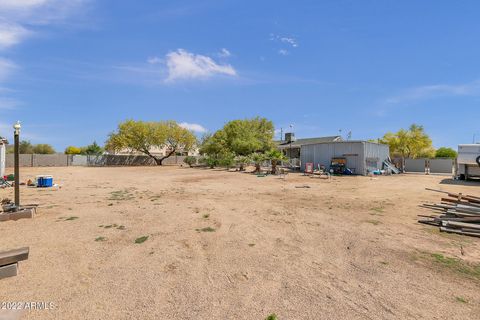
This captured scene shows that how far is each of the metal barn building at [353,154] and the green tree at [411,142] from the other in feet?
52.9

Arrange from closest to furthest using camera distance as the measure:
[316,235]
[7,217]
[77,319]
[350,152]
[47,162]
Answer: [77,319] < [316,235] < [7,217] < [350,152] < [47,162]

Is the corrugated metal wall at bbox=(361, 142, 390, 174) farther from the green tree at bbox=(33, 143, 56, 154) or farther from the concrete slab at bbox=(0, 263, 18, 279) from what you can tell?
the green tree at bbox=(33, 143, 56, 154)

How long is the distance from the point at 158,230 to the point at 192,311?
3.77 metres

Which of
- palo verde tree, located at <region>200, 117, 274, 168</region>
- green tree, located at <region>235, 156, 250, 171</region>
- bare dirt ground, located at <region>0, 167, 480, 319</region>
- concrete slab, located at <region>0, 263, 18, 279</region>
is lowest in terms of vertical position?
bare dirt ground, located at <region>0, 167, 480, 319</region>

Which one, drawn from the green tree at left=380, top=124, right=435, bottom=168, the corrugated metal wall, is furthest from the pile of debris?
the green tree at left=380, top=124, right=435, bottom=168

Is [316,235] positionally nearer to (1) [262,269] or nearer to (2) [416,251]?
(2) [416,251]

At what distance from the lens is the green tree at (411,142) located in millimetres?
42125

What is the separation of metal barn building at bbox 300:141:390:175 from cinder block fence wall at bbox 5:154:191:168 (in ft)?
114

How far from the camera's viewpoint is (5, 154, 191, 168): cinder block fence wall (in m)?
41.3

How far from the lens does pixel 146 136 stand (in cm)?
4603

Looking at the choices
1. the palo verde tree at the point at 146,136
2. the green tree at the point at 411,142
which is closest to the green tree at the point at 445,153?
the green tree at the point at 411,142

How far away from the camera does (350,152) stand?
27.0m

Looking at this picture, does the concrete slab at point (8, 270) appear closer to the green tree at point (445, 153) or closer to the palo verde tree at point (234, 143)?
the palo verde tree at point (234, 143)

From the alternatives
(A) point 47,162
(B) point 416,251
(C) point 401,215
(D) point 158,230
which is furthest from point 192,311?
(A) point 47,162
